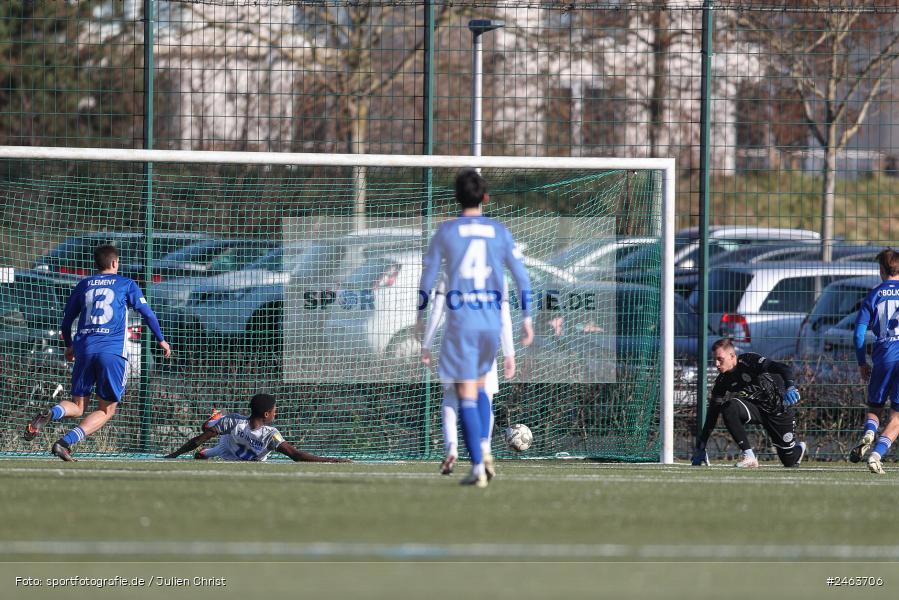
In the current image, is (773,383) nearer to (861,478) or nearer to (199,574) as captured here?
(861,478)

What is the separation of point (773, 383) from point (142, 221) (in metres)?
5.46

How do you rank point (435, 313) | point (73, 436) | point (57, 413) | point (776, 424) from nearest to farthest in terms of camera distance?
point (435, 313), point (73, 436), point (57, 413), point (776, 424)

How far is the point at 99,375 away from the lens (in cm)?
1071

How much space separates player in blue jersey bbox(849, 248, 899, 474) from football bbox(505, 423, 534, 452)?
8.46 feet

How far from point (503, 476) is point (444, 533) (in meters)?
3.26

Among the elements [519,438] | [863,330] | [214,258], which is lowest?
[519,438]

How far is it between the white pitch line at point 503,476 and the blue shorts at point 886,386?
Result: 1352 mm

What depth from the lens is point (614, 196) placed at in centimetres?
1285

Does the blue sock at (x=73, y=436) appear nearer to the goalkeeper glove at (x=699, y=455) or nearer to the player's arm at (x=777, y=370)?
the goalkeeper glove at (x=699, y=455)

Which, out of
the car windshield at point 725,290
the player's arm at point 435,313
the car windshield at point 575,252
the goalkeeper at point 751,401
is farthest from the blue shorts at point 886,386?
the player's arm at point 435,313

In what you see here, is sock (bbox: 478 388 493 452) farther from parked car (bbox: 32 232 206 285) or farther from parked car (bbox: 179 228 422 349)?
parked car (bbox: 32 232 206 285)

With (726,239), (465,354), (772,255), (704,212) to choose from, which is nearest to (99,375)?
(465,354)

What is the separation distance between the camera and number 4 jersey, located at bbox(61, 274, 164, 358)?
10.7 m

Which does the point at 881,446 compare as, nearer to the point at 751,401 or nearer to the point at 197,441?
the point at 751,401
